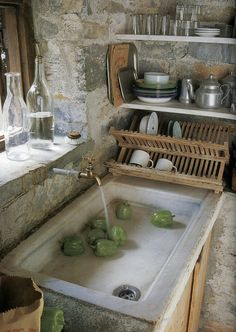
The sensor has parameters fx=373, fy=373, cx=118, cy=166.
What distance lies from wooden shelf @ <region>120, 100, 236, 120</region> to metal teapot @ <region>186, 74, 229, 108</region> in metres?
0.03

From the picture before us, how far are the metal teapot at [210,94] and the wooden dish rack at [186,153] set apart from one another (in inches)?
5.5

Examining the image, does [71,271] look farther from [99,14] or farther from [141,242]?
[99,14]

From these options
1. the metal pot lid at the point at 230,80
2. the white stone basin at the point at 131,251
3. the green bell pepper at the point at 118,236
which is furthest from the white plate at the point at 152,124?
the green bell pepper at the point at 118,236

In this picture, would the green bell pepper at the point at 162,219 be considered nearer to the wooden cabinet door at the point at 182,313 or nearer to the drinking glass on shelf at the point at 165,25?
the wooden cabinet door at the point at 182,313

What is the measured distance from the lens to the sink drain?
1229 millimetres

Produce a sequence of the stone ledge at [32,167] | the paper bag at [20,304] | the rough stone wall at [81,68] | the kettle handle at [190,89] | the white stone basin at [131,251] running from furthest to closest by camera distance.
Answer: the kettle handle at [190,89]
the rough stone wall at [81,68]
the stone ledge at [32,167]
the white stone basin at [131,251]
the paper bag at [20,304]

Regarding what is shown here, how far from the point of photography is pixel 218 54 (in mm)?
1960

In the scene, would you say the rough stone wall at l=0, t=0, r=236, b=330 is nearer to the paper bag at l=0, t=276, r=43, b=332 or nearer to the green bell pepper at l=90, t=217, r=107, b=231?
the green bell pepper at l=90, t=217, r=107, b=231

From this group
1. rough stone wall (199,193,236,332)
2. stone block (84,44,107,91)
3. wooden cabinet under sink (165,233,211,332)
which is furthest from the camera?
rough stone wall (199,193,236,332)

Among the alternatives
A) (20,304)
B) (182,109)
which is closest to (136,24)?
(182,109)

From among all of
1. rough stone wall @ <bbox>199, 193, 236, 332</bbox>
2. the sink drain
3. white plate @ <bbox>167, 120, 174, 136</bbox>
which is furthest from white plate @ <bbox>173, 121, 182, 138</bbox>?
the sink drain

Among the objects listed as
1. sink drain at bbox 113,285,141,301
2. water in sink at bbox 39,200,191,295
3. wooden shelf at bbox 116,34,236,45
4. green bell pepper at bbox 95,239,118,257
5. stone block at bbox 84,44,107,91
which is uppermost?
wooden shelf at bbox 116,34,236,45

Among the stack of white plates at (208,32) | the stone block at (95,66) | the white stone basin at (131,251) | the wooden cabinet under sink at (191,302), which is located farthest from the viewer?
the stack of white plates at (208,32)

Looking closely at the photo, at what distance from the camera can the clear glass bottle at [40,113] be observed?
1.53 m
